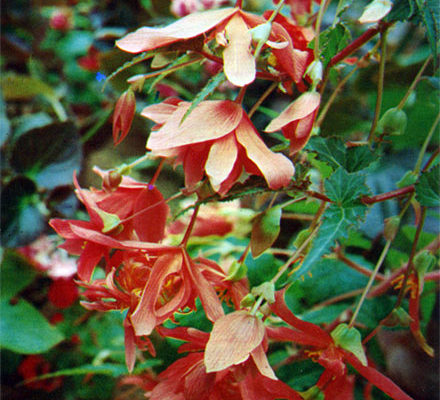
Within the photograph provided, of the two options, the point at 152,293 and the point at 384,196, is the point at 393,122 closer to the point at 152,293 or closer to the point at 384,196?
the point at 384,196

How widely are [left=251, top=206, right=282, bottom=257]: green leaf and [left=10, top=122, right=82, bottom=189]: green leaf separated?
0.44 metres

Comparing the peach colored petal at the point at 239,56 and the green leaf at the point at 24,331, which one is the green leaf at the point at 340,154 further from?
the green leaf at the point at 24,331

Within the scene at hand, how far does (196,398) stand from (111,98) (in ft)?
2.28

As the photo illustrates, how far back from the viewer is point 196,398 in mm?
289

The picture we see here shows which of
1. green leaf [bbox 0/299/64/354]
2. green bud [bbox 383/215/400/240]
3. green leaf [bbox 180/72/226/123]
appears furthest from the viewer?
green leaf [bbox 0/299/64/354]

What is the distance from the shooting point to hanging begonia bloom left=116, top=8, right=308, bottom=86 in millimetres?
265

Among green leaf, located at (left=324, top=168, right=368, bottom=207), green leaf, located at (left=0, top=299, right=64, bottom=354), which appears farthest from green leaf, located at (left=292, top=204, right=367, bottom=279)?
green leaf, located at (left=0, top=299, right=64, bottom=354)

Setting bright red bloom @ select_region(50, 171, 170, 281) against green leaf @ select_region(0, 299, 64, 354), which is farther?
green leaf @ select_region(0, 299, 64, 354)

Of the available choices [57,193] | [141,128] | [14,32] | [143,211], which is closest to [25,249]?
[57,193]

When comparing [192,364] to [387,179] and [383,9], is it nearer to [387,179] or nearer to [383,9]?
[383,9]

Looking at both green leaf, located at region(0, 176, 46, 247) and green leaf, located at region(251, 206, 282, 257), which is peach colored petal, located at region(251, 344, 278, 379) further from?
green leaf, located at region(0, 176, 46, 247)

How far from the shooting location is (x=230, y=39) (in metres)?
0.28

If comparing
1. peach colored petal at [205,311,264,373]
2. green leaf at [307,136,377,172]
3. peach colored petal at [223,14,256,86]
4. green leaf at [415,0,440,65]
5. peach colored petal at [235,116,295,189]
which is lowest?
peach colored petal at [205,311,264,373]

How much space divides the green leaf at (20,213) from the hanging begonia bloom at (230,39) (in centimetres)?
44
